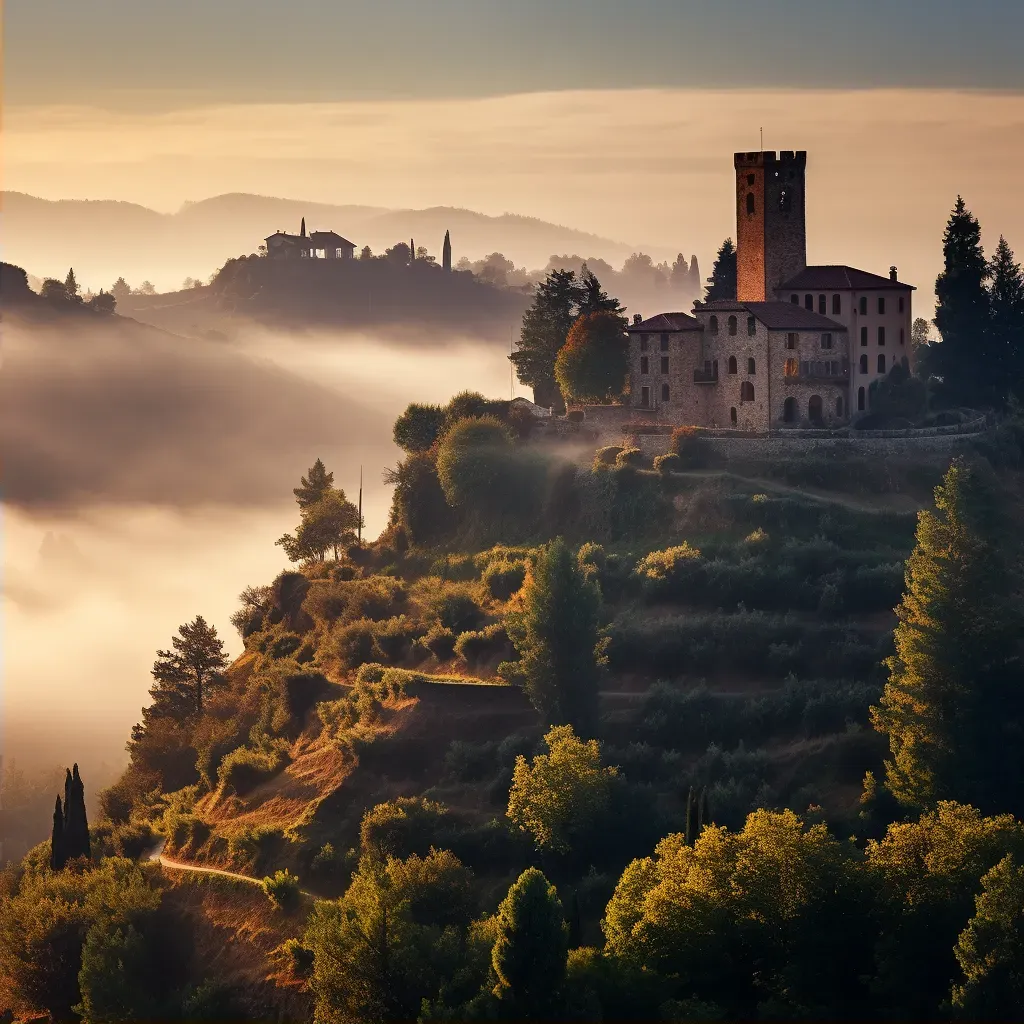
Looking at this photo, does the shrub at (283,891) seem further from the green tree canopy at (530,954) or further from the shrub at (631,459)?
the shrub at (631,459)

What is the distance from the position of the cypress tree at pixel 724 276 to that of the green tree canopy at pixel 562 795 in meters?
37.8

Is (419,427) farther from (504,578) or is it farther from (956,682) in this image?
(956,682)

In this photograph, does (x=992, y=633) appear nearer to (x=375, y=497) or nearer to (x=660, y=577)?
(x=660, y=577)

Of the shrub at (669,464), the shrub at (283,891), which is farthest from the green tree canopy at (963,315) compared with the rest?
the shrub at (283,891)

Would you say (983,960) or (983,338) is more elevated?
(983,338)

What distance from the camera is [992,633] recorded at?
245 ft

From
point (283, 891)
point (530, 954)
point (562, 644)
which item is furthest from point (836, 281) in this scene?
point (530, 954)

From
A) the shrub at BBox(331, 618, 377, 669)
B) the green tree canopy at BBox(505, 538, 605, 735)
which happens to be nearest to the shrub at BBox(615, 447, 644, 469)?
the shrub at BBox(331, 618, 377, 669)

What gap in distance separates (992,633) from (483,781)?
73.7 ft

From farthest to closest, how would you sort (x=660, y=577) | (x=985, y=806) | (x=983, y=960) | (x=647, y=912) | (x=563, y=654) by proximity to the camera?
(x=660, y=577), (x=563, y=654), (x=985, y=806), (x=647, y=912), (x=983, y=960)

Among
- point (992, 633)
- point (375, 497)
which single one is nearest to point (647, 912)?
point (992, 633)

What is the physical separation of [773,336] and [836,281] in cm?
551

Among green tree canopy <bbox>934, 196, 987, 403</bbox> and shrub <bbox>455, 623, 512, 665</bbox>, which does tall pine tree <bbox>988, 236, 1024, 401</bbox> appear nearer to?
green tree canopy <bbox>934, 196, 987, 403</bbox>

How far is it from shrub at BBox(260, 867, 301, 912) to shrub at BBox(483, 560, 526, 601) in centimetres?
1932
